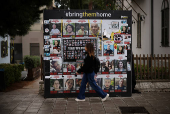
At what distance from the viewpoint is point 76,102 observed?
305 inches

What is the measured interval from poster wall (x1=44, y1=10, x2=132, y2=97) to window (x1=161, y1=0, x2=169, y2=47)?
5.10m

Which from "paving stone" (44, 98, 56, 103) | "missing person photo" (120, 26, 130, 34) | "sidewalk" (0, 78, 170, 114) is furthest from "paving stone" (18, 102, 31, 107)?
"missing person photo" (120, 26, 130, 34)

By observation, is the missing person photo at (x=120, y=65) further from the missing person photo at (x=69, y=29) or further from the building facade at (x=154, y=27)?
the building facade at (x=154, y=27)

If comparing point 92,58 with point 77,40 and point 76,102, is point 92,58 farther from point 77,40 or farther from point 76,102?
point 76,102

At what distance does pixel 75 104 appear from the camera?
24.5 feet

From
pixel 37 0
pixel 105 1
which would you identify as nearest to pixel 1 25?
pixel 37 0

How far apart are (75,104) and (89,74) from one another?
1035 millimetres

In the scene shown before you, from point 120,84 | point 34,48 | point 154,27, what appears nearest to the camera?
point 120,84

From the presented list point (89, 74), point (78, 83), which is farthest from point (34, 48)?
point (89, 74)

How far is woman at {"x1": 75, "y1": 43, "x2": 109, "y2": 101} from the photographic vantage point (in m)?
7.68

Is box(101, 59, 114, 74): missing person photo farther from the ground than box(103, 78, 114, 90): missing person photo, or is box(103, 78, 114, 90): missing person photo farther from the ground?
box(101, 59, 114, 74): missing person photo

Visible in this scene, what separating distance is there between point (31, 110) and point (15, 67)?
19.1 ft

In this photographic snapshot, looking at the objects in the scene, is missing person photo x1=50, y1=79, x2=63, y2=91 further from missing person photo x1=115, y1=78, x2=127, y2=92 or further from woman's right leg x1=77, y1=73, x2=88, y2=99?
missing person photo x1=115, y1=78, x2=127, y2=92

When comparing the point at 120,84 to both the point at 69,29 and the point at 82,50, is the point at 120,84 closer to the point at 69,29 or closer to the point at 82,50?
the point at 82,50
